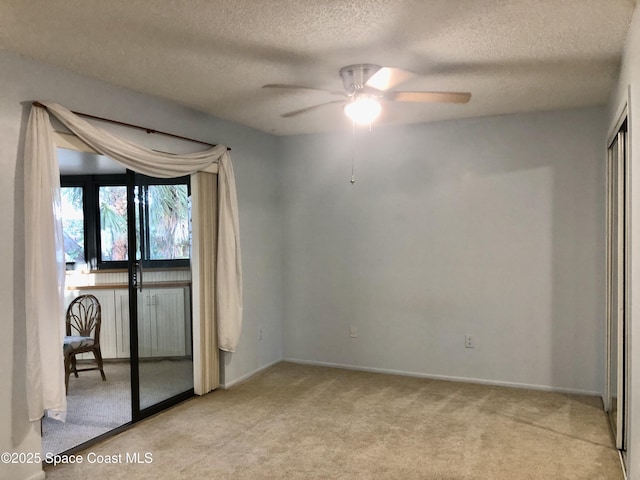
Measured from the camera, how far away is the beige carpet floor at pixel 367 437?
2947mm

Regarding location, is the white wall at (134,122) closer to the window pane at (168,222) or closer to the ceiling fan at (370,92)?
the window pane at (168,222)

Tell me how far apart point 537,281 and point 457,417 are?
152 centimetres

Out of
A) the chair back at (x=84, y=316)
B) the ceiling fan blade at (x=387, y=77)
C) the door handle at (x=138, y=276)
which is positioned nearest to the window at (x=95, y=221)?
the chair back at (x=84, y=316)

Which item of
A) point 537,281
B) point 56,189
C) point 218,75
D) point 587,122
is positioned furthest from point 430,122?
point 56,189

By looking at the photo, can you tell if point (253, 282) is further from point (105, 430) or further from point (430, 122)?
point (430, 122)

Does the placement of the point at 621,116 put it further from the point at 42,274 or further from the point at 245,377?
the point at 245,377

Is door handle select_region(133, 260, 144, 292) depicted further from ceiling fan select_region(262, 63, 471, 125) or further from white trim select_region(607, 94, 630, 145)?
white trim select_region(607, 94, 630, 145)

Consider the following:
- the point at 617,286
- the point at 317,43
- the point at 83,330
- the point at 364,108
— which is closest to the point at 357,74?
the point at 364,108

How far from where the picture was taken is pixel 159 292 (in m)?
4.09

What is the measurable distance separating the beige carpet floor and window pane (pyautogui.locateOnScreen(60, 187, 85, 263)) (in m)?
2.70

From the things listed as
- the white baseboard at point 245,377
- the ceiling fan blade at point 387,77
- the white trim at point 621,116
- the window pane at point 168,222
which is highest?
the ceiling fan blade at point 387,77

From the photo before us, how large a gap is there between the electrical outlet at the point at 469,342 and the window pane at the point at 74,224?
14.7 feet

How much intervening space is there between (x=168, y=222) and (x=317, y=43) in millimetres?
2168

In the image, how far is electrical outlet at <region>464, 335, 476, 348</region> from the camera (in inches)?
183
